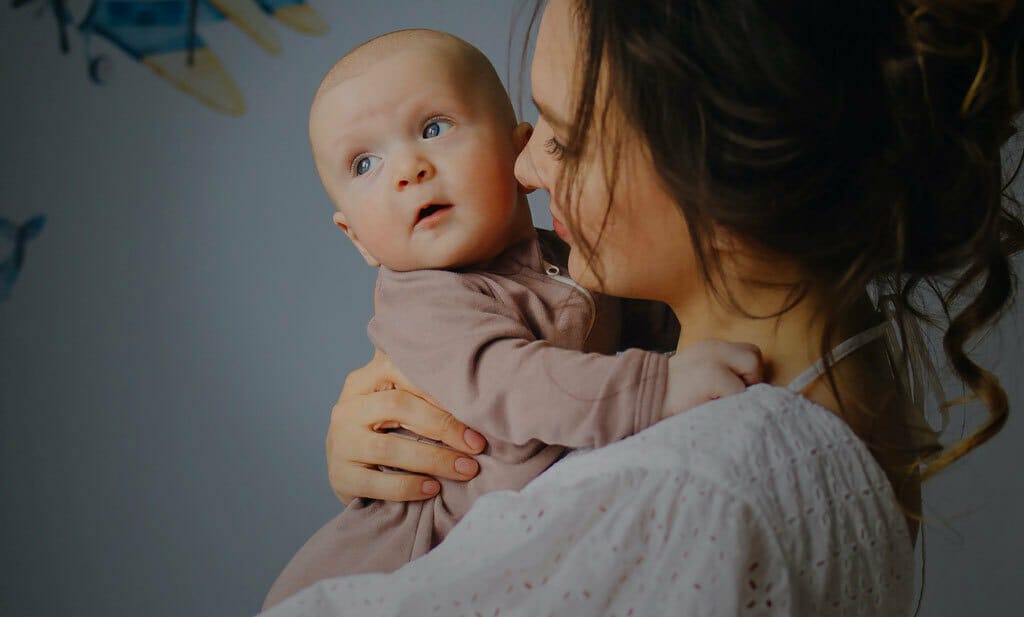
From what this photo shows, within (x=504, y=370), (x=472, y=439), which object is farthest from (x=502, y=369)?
(x=472, y=439)

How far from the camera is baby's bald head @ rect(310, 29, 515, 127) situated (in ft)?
3.52

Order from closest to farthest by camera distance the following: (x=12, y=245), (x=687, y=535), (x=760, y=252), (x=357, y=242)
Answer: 1. (x=687, y=535)
2. (x=760, y=252)
3. (x=357, y=242)
4. (x=12, y=245)

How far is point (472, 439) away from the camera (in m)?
1.03

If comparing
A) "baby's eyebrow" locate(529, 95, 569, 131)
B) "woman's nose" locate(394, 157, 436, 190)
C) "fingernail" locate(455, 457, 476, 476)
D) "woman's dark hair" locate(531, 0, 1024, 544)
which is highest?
"woman's nose" locate(394, 157, 436, 190)

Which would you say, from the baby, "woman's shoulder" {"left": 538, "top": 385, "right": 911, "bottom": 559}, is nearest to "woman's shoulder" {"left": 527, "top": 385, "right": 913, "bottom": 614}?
"woman's shoulder" {"left": 538, "top": 385, "right": 911, "bottom": 559}

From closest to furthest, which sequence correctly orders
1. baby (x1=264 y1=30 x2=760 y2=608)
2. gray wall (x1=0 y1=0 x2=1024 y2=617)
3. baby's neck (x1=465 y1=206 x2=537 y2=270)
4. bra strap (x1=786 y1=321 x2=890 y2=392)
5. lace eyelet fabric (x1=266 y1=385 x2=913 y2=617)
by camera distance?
lace eyelet fabric (x1=266 y1=385 x2=913 y2=617)
bra strap (x1=786 y1=321 x2=890 y2=392)
baby (x1=264 y1=30 x2=760 y2=608)
baby's neck (x1=465 y1=206 x2=537 y2=270)
gray wall (x1=0 y1=0 x2=1024 y2=617)

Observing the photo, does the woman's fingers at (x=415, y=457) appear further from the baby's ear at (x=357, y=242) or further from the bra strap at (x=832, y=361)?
the bra strap at (x=832, y=361)

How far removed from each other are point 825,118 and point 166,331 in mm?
1766

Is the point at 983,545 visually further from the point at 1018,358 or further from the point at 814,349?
the point at 814,349

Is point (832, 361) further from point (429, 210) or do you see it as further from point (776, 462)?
point (429, 210)

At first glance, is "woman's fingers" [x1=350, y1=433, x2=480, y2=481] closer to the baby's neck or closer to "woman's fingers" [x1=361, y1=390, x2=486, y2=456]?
"woman's fingers" [x1=361, y1=390, x2=486, y2=456]

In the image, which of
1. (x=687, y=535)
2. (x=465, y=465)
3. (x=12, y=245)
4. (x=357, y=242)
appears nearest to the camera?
(x=687, y=535)

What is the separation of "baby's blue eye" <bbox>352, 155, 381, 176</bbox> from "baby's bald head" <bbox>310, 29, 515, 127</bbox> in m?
0.08

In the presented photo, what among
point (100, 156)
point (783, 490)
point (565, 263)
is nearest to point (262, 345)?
point (100, 156)
